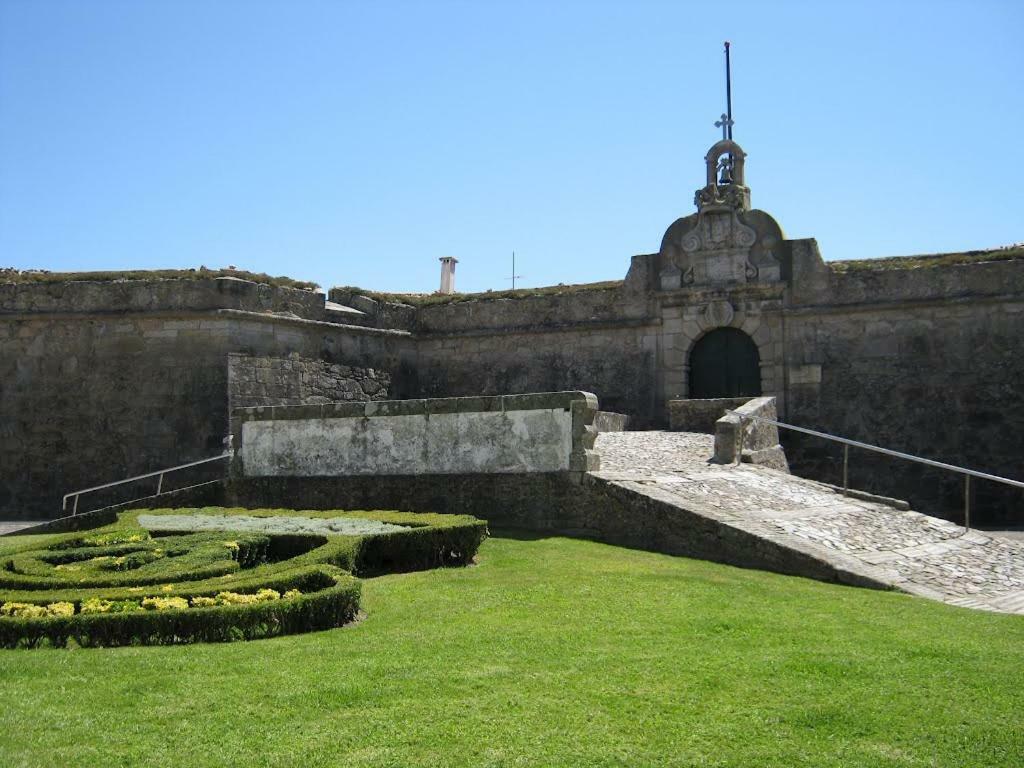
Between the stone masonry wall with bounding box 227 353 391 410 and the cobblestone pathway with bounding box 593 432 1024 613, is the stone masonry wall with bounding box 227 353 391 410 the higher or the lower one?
the higher one

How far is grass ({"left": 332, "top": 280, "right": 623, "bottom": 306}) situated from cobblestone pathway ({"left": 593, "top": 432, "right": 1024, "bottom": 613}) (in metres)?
6.95

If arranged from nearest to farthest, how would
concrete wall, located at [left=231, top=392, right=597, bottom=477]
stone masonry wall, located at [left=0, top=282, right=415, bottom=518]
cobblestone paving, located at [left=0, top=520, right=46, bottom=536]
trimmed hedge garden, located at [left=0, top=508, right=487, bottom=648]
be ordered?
trimmed hedge garden, located at [left=0, top=508, right=487, bottom=648] → concrete wall, located at [left=231, top=392, right=597, bottom=477] → cobblestone paving, located at [left=0, top=520, right=46, bottom=536] → stone masonry wall, located at [left=0, top=282, right=415, bottom=518]

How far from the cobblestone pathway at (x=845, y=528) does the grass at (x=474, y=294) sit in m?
6.95

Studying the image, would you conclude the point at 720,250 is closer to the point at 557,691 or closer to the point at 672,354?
the point at 672,354

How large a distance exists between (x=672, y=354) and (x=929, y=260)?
4.78 metres

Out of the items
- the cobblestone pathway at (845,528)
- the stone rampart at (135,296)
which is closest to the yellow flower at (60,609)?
the cobblestone pathway at (845,528)

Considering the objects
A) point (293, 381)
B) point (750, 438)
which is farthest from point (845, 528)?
point (293, 381)

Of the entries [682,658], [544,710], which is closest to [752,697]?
[682,658]

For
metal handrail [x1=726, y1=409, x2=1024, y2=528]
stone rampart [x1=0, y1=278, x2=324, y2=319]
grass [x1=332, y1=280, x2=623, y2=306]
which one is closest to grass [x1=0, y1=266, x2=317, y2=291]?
stone rampart [x1=0, y1=278, x2=324, y2=319]

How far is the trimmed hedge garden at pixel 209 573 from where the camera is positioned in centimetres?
621

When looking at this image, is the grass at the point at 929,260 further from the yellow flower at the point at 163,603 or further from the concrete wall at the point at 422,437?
the yellow flower at the point at 163,603

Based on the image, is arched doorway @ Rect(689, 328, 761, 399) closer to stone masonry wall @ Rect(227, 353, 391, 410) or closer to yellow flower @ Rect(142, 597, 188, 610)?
stone masonry wall @ Rect(227, 353, 391, 410)

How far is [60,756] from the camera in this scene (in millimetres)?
4281

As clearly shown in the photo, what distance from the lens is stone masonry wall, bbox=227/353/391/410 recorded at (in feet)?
57.5
